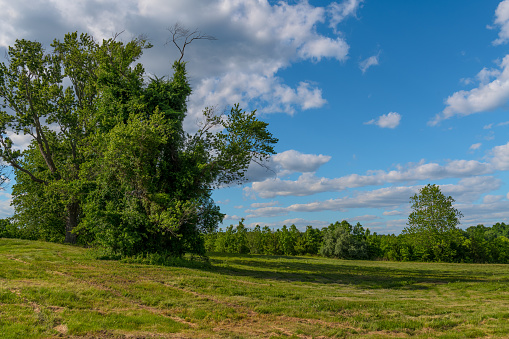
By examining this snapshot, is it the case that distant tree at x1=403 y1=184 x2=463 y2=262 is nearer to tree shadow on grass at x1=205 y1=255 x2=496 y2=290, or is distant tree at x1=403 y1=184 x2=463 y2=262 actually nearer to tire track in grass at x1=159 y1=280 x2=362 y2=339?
tree shadow on grass at x1=205 y1=255 x2=496 y2=290

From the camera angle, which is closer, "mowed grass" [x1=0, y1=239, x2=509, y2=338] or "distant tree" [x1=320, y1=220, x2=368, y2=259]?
"mowed grass" [x1=0, y1=239, x2=509, y2=338]

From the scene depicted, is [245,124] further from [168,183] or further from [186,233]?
[186,233]

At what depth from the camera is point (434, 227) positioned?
165 feet

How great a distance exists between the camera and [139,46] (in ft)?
91.9

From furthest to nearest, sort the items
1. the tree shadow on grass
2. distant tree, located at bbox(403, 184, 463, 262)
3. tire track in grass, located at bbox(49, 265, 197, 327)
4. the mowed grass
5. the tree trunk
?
distant tree, located at bbox(403, 184, 463, 262) → the tree trunk → the tree shadow on grass → tire track in grass, located at bbox(49, 265, 197, 327) → the mowed grass

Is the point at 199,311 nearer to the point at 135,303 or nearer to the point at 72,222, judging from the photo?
the point at 135,303

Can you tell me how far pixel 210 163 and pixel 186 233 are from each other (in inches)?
197

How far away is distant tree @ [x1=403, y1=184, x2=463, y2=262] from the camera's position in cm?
5003

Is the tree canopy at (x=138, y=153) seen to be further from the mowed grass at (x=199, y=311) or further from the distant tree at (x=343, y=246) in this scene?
the distant tree at (x=343, y=246)

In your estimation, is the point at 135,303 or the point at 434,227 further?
the point at 434,227

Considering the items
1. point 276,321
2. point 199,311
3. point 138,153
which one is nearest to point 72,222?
point 138,153

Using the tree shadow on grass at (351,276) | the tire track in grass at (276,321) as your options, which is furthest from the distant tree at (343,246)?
the tire track in grass at (276,321)

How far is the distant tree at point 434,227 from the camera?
164 ft

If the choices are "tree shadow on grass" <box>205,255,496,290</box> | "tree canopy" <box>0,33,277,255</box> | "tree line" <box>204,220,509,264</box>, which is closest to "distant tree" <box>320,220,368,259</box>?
"tree line" <box>204,220,509,264</box>
